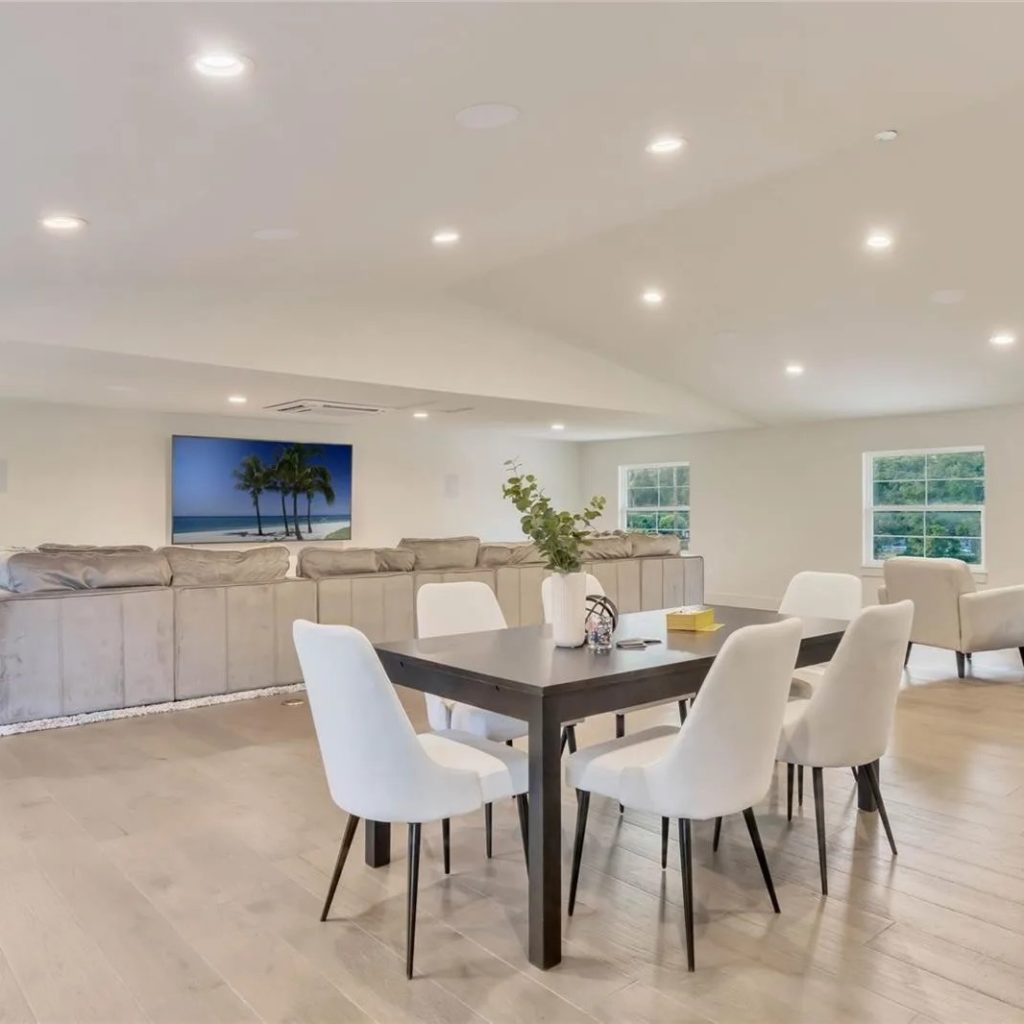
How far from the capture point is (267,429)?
30.6ft

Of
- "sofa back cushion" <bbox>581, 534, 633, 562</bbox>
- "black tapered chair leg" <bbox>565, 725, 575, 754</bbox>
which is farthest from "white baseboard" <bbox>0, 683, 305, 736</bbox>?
"sofa back cushion" <bbox>581, 534, 633, 562</bbox>

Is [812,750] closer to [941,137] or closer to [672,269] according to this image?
[941,137]

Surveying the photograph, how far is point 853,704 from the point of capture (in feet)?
8.99

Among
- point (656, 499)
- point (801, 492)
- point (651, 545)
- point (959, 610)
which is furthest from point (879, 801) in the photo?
point (656, 499)

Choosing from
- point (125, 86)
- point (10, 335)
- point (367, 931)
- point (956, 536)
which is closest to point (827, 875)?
point (367, 931)

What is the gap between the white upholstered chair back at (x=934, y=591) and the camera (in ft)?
19.2

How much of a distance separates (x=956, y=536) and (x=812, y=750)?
6.71 metres

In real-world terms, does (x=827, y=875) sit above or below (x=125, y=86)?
below

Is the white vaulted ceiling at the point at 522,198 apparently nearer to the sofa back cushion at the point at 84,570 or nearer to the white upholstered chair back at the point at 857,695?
the sofa back cushion at the point at 84,570

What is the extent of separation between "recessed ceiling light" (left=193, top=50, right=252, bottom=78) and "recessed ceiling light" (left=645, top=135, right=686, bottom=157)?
6.00 ft

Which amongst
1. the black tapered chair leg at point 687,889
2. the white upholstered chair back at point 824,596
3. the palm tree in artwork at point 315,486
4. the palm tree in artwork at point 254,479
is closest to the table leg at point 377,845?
the black tapered chair leg at point 687,889

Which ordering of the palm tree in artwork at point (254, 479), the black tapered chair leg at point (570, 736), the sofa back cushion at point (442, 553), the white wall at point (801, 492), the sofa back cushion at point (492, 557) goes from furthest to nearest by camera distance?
the palm tree in artwork at point (254, 479)
the white wall at point (801, 492)
the sofa back cushion at point (492, 557)
the sofa back cushion at point (442, 553)
the black tapered chair leg at point (570, 736)

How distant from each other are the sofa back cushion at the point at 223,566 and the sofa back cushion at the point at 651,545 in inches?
129

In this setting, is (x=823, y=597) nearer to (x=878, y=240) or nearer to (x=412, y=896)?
(x=412, y=896)
